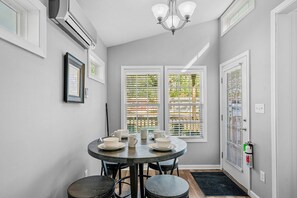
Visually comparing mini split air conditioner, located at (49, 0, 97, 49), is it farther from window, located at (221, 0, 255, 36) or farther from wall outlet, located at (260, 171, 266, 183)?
wall outlet, located at (260, 171, 266, 183)

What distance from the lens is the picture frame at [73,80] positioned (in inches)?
70.7

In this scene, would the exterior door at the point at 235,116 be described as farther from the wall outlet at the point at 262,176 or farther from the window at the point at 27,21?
the window at the point at 27,21

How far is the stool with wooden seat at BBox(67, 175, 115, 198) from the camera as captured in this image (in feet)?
4.64

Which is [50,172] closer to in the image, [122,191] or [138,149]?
[138,149]

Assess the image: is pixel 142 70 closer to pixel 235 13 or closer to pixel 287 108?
pixel 235 13

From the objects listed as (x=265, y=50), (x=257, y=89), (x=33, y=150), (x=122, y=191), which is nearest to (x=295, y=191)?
(x=257, y=89)

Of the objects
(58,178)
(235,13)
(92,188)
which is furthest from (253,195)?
(235,13)

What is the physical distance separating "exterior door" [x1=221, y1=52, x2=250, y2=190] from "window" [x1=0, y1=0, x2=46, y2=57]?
2.69m

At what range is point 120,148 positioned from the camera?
171 centimetres

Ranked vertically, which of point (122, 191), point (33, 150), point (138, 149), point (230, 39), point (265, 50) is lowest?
point (122, 191)

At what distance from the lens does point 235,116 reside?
3125 millimetres

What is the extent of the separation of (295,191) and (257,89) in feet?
4.24

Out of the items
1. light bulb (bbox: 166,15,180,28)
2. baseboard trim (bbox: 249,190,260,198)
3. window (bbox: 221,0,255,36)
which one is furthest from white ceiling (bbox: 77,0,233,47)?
baseboard trim (bbox: 249,190,260,198)

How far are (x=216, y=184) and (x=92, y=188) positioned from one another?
232 centimetres
